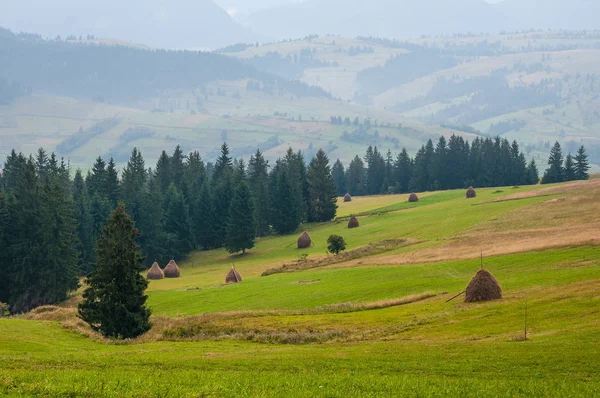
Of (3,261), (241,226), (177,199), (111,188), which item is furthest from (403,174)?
(3,261)

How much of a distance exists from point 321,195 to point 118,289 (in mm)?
88166

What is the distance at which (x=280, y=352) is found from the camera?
34.1 m

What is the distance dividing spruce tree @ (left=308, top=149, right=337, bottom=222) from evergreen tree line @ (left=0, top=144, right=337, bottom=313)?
18 centimetres

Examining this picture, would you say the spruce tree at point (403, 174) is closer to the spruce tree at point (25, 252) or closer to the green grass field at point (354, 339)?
the green grass field at point (354, 339)

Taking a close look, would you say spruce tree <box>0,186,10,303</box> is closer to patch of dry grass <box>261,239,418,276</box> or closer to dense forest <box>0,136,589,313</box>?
dense forest <box>0,136,589,313</box>

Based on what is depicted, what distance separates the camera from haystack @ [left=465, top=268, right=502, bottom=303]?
43.5 metres

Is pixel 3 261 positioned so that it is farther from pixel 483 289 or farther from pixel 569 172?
pixel 569 172

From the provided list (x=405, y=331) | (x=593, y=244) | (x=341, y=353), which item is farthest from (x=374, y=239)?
(x=341, y=353)

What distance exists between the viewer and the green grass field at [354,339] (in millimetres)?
23984

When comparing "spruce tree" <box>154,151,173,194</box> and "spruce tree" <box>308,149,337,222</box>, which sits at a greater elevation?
"spruce tree" <box>154,151,173,194</box>

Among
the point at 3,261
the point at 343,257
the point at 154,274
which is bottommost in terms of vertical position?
the point at 154,274

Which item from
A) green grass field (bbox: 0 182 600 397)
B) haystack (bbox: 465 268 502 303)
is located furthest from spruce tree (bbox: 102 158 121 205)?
haystack (bbox: 465 268 502 303)

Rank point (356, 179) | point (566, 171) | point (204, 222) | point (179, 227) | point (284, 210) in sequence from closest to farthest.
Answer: point (179, 227)
point (204, 222)
point (284, 210)
point (566, 171)
point (356, 179)

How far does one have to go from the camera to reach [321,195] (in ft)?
434
